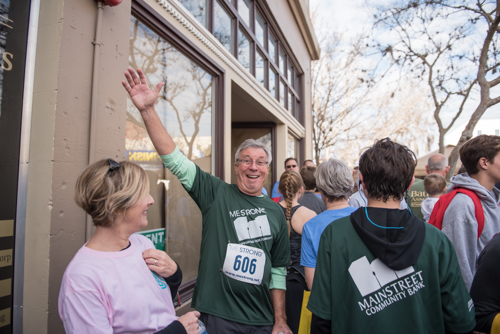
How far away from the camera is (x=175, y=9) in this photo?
3.63 meters

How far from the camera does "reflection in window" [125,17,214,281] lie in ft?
10.7

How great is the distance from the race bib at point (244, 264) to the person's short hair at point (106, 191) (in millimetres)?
865

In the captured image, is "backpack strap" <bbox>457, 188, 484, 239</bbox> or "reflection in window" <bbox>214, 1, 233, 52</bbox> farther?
"reflection in window" <bbox>214, 1, 233, 52</bbox>

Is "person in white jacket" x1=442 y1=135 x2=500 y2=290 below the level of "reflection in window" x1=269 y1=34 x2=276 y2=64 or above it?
below

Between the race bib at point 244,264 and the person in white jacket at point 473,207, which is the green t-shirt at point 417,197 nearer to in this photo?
the person in white jacket at point 473,207

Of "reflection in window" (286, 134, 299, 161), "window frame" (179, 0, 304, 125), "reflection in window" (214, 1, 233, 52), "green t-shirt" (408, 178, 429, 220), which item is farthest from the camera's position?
"reflection in window" (286, 134, 299, 161)

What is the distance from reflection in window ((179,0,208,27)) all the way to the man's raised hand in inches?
102

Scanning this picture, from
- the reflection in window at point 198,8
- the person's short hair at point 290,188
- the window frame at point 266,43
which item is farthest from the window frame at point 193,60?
the person's short hair at point 290,188

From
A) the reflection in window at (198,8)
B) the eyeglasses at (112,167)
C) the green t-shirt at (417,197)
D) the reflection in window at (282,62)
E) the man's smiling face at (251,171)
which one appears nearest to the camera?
the eyeglasses at (112,167)

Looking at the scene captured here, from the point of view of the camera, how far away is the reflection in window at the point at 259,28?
6.96 meters

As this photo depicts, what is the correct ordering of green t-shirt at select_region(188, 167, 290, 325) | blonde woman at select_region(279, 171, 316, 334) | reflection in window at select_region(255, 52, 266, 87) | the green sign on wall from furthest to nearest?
reflection in window at select_region(255, 52, 266, 87), the green sign on wall, blonde woman at select_region(279, 171, 316, 334), green t-shirt at select_region(188, 167, 290, 325)

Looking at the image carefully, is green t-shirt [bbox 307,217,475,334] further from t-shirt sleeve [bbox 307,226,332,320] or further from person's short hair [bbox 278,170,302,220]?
person's short hair [bbox 278,170,302,220]

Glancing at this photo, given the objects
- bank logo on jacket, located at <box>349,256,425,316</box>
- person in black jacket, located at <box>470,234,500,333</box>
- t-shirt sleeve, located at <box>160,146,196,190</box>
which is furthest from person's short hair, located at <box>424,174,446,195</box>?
t-shirt sleeve, located at <box>160,146,196,190</box>

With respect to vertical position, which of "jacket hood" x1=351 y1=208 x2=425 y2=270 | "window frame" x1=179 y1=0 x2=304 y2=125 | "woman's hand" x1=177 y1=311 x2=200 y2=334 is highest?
"window frame" x1=179 y1=0 x2=304 y2=125
